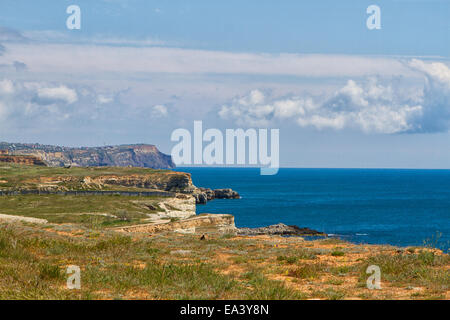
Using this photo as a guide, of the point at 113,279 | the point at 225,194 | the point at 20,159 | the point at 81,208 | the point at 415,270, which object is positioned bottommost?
the point at 225,194

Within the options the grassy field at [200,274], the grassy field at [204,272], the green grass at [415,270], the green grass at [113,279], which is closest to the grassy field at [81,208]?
the grassy field at [204,272]

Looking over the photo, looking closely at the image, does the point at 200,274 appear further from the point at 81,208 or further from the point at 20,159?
the point at 20,159

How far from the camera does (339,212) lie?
102 meters

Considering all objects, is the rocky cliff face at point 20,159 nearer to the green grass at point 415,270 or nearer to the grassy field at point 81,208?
the grassy field at point 81,208

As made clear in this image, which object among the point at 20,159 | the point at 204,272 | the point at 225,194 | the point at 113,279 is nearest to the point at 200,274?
the point at 204,272

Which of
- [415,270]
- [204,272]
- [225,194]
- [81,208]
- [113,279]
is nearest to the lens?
[113,279]

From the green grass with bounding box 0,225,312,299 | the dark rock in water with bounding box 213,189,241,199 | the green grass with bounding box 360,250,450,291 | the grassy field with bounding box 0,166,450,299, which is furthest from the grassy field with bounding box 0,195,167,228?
the dark rock in water with bounding box 213,189,241,199

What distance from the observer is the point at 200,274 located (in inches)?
480

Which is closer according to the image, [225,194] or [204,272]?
[204,272]

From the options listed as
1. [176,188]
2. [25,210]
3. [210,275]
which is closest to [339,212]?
[176,188]

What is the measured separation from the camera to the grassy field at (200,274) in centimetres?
991

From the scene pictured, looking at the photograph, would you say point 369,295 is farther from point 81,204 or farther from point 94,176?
point 94,176

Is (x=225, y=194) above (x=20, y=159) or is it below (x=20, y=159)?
below

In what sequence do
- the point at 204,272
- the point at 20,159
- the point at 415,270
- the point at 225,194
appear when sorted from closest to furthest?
1. the point at 204,272
2. the point at 415,270
3. the point at 225,194
4. the point at 20,159
